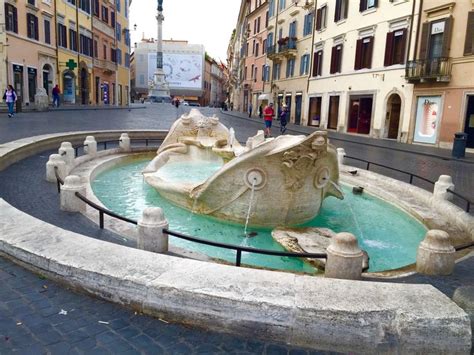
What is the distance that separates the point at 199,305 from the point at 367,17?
25007mm

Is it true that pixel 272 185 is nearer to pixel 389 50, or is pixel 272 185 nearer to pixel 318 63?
pixel 389 50

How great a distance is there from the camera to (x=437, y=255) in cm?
411

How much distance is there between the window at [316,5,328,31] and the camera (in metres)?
29.1

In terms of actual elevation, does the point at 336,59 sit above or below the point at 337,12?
below

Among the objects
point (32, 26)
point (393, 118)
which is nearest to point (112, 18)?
point (32, 26)

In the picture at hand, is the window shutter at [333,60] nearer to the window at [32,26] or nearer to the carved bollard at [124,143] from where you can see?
the carved bollard at [124,143]

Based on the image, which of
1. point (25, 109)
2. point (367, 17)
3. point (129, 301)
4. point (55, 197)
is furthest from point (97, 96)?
point (129, 301)

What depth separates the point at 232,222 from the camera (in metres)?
6.65

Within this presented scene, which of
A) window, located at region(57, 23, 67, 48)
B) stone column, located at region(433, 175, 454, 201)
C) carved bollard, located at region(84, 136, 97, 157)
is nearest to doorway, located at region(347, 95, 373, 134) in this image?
stone column, located at region(433, 175, 454, 201)

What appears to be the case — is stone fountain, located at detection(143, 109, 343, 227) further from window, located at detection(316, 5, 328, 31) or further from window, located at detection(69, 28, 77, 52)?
window, located at detection(69, 28, 77, 52)

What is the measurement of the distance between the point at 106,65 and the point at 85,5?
6918 millimetres

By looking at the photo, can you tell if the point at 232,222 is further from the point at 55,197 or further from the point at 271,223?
the point at 55,197

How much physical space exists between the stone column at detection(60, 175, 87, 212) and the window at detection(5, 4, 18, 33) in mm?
25253

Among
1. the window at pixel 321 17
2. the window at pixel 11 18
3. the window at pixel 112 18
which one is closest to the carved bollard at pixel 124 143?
the window at pixel 11 18
